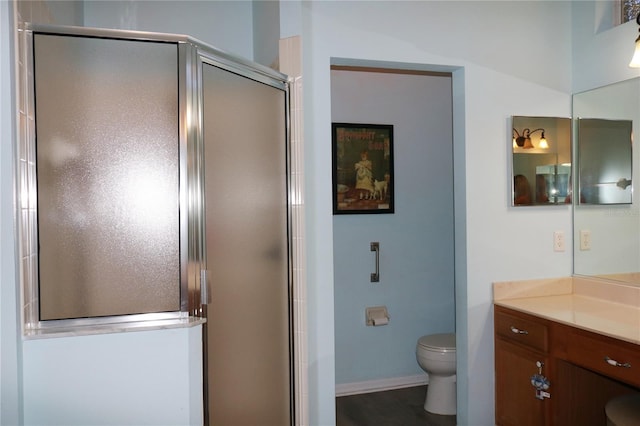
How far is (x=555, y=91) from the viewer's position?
9.69 ft

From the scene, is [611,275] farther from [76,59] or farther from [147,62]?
[76,59]

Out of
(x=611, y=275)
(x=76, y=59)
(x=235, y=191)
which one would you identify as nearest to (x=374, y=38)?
(x=235, y=191)

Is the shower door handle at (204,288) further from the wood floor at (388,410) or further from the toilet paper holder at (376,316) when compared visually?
the toilet paper holder at (376,316)

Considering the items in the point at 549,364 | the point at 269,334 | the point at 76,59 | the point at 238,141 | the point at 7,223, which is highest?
the point at 76,59

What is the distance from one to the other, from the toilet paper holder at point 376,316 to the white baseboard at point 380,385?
46 centimetres

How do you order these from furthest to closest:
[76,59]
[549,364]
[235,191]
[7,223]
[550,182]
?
1. [550,182]
2. [549,364]
3. [235,191]
4. [76,59]
5. [7,223]

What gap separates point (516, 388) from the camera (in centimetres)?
265

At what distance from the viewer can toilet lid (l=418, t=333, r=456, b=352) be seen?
318 centimetres

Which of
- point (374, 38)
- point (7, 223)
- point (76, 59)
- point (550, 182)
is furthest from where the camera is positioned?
point (550, 182)

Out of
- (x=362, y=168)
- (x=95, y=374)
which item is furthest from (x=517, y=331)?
(x=95, y=374)

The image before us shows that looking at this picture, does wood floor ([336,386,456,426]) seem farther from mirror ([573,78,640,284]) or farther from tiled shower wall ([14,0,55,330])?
tiled shower wall ([14,0,55,330])

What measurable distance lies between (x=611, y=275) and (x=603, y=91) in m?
1.03

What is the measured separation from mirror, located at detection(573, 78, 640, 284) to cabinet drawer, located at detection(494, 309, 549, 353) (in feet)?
1.94

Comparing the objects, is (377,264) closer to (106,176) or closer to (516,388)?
(516,388)
